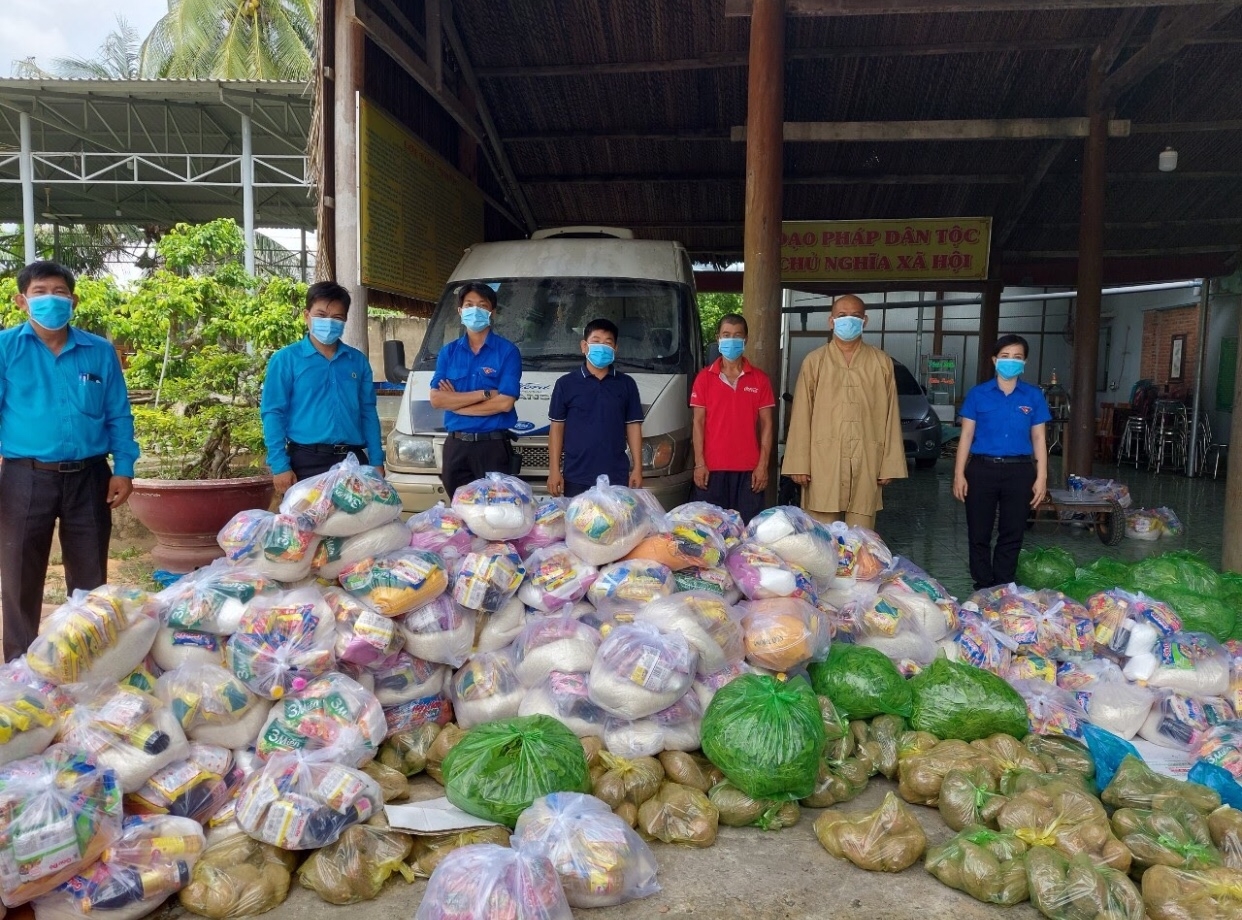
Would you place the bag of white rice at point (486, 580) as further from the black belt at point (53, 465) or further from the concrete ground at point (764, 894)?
the black belt at point (53, 465)

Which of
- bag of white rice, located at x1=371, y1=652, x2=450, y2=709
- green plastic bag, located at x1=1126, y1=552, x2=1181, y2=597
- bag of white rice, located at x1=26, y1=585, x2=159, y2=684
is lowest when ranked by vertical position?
bag of white rice, located at x1=371, y1=652, x2=450, y2=709

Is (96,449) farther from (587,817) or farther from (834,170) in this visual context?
(834,170)

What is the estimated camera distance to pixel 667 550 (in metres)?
3.60

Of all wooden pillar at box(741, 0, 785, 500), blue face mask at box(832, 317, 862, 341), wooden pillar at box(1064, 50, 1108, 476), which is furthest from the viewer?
wooden pillar at box(1064, 50, 1108, 476)

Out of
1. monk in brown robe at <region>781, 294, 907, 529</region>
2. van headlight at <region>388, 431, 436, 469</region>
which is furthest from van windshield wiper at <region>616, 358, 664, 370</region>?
van headlight at <region>388, 431, 436, 469</region>

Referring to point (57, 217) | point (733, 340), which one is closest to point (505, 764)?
point (733, 340)

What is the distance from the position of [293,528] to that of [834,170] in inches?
346

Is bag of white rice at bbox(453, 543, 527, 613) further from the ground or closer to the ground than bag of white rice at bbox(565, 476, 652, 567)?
closer to the ground

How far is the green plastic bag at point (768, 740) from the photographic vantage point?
110 inches

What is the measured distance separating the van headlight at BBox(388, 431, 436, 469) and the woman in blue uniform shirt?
306 cm

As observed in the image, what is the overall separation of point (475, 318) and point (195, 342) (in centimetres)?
342

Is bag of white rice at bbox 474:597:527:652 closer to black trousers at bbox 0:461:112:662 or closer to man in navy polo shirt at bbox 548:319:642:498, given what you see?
man in navy polo shirt at bbox 548:319:642:498

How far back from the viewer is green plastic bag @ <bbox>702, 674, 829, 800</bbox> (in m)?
2.79

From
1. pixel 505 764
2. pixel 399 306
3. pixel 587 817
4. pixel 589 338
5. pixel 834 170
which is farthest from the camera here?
pixel 834 170
